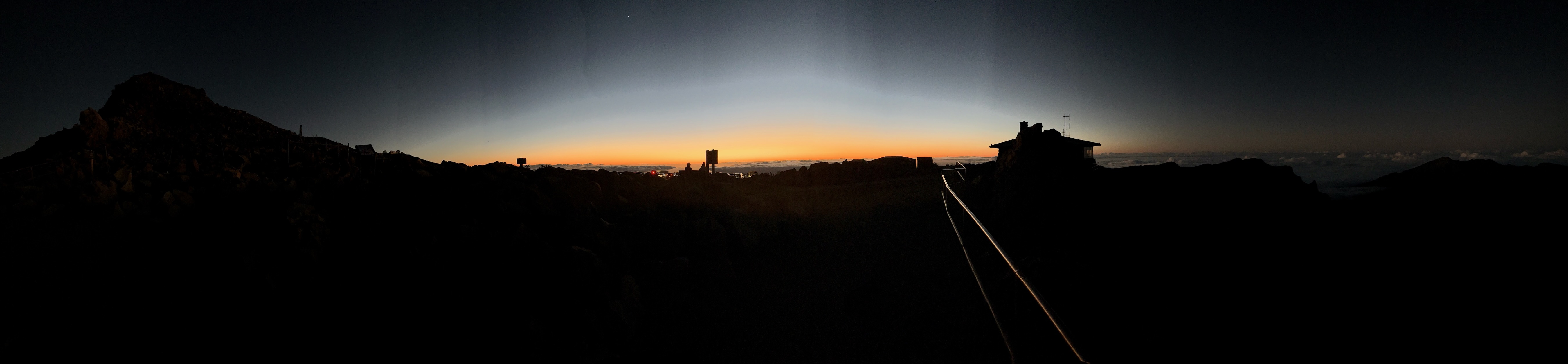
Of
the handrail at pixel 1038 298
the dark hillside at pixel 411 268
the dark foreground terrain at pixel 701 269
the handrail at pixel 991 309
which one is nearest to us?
the handrail at pixel 1038 298

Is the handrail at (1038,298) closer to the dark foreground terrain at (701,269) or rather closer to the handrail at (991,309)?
the dark foreground terrain at (701,269)

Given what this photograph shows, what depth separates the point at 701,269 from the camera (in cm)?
963

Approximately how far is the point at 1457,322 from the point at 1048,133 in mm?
10384

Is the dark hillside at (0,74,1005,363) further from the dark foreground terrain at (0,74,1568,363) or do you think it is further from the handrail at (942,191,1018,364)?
the handrail at (942,191,1018,364)

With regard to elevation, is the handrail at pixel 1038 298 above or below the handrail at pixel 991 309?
above

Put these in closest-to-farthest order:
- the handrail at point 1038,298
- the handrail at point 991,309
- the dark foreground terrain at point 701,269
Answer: the handrail at point 1038,298 → the handrail at point 991,309 → the dark foreground terrain at point 701,269

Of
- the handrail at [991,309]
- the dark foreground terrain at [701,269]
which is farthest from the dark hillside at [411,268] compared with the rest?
the handrail at [991,309]

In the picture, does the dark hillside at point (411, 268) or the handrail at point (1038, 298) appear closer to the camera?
the handrail at point (1038, 298)

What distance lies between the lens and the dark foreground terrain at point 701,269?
498cm

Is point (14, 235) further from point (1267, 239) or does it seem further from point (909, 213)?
point (1267, 239)

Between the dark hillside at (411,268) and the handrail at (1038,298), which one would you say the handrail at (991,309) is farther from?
the handrail at (1038,298)

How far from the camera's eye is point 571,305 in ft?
24.7

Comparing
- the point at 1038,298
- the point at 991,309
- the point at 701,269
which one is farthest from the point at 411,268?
the point at 1038,298

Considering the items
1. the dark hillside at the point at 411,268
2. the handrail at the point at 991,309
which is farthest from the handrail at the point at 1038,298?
the dark hillside at the point at 411,268
